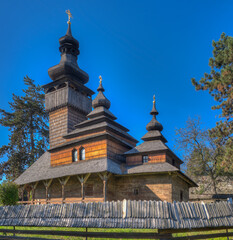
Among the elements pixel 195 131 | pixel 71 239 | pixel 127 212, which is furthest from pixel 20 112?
pixel 127 212

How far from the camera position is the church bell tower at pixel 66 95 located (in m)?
28.6

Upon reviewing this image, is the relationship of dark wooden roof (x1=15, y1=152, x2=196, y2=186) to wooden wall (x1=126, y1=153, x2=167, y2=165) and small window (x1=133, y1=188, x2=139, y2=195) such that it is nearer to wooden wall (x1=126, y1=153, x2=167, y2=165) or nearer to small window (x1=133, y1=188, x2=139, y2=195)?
wooden wall (x1=126, y1=153, x2=167, y2=165)

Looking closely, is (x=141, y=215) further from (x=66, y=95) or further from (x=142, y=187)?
(x=66, y=95)

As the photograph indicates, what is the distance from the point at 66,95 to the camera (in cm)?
2878

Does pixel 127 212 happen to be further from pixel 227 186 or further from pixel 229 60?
pixel 227 186

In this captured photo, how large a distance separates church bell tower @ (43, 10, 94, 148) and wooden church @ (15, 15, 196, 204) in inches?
5.0

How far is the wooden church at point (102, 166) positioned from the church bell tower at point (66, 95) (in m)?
0.13

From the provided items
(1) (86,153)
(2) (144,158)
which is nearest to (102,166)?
(1) (86,153)

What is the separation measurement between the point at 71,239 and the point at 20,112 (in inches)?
1168

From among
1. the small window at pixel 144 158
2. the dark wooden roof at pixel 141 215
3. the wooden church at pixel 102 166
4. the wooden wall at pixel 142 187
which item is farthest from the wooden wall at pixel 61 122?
the dark wooden roof at pixel 141 215

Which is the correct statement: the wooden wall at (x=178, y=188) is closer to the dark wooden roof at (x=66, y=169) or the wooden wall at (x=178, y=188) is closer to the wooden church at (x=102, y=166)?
the wooden church at (x=102, y=166)

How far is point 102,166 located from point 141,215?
1184 cm

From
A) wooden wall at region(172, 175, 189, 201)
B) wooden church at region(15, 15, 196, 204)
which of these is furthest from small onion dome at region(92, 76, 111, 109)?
wooden wall at region(172, 175, 189, 201)

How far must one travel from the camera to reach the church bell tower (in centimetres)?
2861
